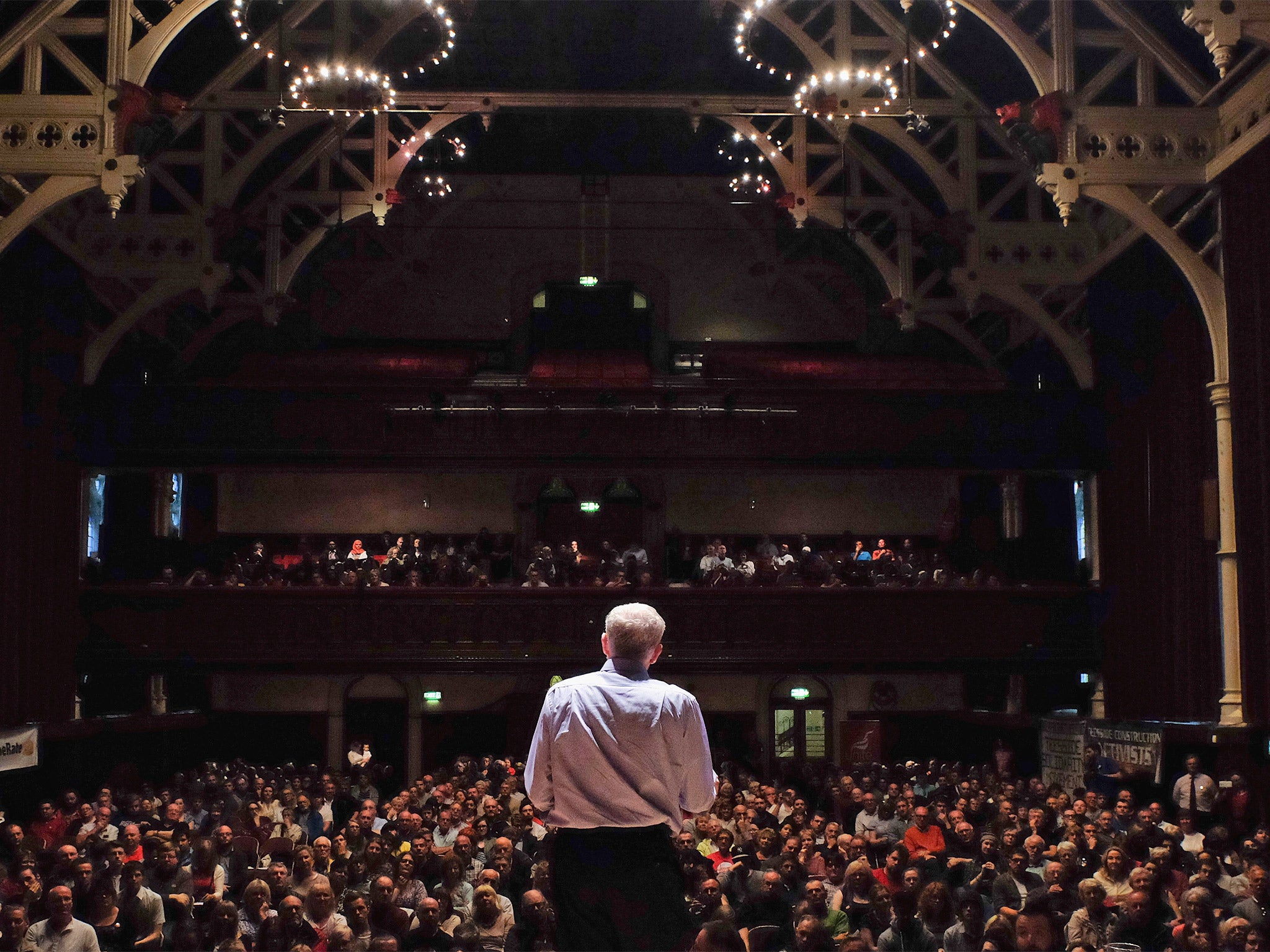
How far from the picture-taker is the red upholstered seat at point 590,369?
2231 centimetres

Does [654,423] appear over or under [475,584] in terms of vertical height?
over

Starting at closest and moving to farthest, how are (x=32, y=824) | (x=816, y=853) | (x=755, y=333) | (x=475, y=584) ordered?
(x=816, y=853) → (x=32, y=824) → (x=475, y=584) → (x=755, y=333)

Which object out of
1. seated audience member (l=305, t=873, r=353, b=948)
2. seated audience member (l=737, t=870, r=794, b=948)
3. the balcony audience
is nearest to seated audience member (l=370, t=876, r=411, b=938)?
seated audience member (l=305, t=873, r=353, b=948)

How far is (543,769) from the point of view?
3.85 m

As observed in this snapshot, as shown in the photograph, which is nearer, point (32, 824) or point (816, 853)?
point (816, 853)

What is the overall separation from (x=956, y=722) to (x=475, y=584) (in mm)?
9245

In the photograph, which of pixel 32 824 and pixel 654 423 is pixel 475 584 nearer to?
pixel 654 423

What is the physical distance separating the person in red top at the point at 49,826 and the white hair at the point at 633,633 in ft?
40.2

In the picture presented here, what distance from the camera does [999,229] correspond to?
20875 mm

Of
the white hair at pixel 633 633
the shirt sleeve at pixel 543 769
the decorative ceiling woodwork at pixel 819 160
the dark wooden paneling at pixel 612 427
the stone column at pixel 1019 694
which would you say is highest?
the decorative ceiling woodwork at pixel 819 160

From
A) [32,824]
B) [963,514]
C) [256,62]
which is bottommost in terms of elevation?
[32,824]

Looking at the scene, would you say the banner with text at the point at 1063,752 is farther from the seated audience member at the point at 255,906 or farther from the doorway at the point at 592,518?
the seated audience member at the point at 255,906

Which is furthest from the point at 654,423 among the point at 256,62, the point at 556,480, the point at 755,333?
the point at 256,62

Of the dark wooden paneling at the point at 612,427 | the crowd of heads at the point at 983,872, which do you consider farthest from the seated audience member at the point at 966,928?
the dark wooden paneling at the point at 612,427
